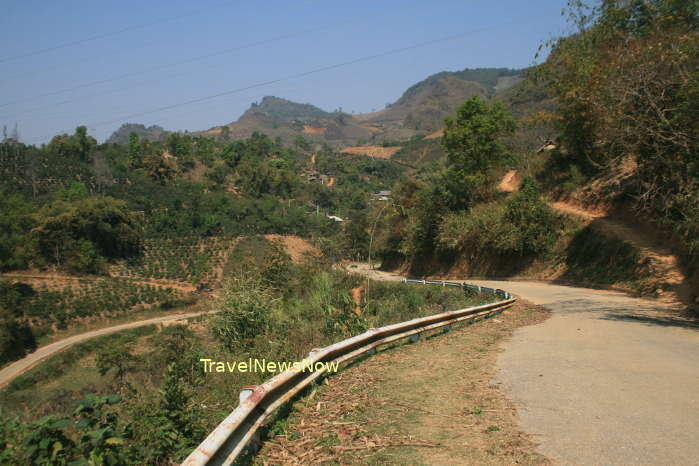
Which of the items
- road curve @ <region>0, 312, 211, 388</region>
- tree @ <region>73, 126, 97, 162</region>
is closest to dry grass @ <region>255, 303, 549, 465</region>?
road curve @ <region>0, 312, 211, 388</region>

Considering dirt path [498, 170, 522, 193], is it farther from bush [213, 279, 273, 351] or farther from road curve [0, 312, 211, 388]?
bush [213, 279, 273, 351]

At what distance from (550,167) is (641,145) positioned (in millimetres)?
23681

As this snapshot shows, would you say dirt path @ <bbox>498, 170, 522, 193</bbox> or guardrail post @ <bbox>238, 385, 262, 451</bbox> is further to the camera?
dirt path @ <bbox>498, 170, 522, 193</bbox>

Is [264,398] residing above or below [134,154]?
below

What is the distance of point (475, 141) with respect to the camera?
40312mm

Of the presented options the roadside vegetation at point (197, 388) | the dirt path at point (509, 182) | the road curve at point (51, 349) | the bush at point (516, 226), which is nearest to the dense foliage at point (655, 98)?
the bush at point (516, 226)

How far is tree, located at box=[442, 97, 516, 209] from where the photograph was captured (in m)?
40.2

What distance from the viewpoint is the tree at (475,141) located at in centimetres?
4019

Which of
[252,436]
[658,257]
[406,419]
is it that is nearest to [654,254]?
[658,257]

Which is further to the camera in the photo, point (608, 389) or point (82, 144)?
point (82, 144)

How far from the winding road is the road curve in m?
46.4

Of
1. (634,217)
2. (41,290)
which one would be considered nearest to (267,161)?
(41,290)

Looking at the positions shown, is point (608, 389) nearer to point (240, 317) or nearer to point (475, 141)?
point (240, 317)

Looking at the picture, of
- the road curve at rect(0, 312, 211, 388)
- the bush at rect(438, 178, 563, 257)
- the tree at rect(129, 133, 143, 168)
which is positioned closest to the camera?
the bush at rect(438, 178, 563, 257)
